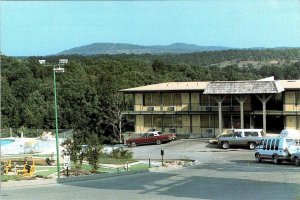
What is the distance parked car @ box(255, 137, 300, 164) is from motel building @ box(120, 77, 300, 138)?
1002 centimetres

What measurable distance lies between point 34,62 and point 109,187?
196ft

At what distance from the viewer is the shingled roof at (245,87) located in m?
40.7

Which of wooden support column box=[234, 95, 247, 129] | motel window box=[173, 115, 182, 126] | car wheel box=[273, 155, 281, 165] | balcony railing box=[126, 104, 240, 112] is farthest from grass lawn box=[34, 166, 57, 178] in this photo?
motel window box=[173, 115, 182, 126]

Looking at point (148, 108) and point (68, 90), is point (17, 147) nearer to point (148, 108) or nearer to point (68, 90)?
point (148, 108)

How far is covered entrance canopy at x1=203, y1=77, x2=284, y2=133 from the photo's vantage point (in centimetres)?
4094

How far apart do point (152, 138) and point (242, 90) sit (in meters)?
8.64

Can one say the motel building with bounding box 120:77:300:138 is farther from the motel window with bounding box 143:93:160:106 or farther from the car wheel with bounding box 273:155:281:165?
the car wheel with bounding box 273:155:281:165

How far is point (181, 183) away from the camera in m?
22.7

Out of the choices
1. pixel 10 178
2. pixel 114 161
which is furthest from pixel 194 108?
pixel 10 178

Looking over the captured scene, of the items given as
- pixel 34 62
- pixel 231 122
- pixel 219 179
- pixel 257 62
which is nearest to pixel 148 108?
pixel 231 122

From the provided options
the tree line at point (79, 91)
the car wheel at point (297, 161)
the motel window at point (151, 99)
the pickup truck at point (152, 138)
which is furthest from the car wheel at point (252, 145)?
the tree line at point (79, 91)

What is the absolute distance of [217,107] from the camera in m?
45.9

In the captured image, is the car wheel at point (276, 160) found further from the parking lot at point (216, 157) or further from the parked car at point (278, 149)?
the parking lot at point (216, 157)

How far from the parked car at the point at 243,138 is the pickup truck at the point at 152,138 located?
6.37 metres
